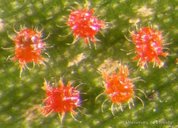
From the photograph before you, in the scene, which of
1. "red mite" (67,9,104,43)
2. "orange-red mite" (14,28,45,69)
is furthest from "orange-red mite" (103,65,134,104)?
"orange-red mite" (14,28,45,69)

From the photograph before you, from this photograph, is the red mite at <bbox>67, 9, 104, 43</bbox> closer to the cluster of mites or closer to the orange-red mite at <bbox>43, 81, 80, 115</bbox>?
the cluster of mites

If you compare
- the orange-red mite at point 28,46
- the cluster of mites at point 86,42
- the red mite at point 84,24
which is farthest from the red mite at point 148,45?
the orange-red mite at point 28,46

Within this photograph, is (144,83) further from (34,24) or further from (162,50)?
(34,24)

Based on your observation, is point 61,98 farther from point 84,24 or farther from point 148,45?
point 148,45

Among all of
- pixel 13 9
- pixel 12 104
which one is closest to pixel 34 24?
pixel 13 9

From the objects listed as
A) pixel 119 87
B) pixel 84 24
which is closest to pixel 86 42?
pixel 84 24
